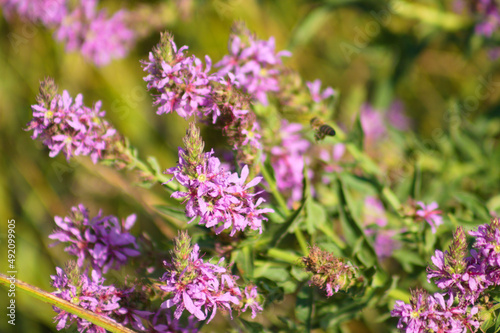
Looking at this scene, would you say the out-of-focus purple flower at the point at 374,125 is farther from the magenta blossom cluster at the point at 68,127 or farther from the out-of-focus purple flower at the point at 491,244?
the magenta blossom cluster at the point at 68,127

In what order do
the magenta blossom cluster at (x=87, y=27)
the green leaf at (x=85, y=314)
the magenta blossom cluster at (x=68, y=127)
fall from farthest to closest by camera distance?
the magenta blossom cluster at (x=87, y=27) → the magenta blossom cluster at (x=68, y=127) → the green leaf at (x=85, y=314)

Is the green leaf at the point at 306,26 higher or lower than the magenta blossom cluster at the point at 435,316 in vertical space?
higher

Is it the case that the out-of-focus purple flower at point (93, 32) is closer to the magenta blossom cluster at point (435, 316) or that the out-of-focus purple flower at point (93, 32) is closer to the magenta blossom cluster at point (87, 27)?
the magenta blossom cluster at point (87, 27)

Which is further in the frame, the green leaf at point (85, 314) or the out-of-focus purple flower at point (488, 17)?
the out-of-focus purple flower at point (488, 17)

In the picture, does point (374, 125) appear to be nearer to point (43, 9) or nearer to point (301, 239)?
point (301, 239)

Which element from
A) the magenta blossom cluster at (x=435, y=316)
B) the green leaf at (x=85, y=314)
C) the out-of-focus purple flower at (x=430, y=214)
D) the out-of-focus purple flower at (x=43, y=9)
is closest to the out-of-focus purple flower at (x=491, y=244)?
the magenta blossom cluster at (x=435, y=316)

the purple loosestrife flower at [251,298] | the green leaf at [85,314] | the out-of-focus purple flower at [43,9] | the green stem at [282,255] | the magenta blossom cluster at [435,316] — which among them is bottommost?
the magenta blossom cluster at [435,316]

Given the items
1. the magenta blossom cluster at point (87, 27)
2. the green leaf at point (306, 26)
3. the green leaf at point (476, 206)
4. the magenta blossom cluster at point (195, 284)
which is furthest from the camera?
the green leaf at point (306, 26)

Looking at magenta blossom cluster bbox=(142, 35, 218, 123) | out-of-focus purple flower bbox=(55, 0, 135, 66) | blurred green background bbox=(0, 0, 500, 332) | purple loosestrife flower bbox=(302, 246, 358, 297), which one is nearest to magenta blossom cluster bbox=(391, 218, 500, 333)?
purple loosestrife flower bbox=(302, 246, 358, 297)
